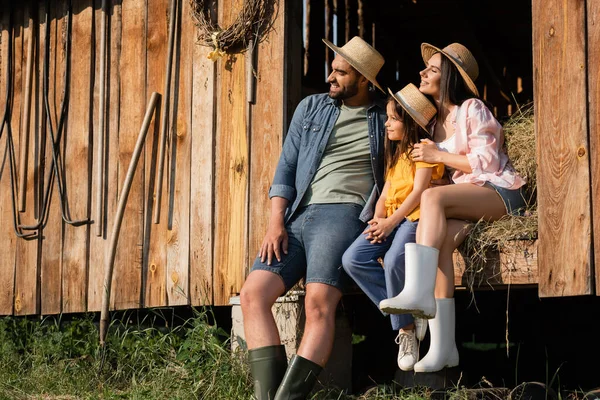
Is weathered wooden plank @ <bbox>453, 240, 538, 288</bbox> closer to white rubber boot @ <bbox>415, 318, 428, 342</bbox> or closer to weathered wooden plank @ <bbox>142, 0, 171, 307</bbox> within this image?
white rubber boot @ <bbox>415, 318, 428, 342</bbox>

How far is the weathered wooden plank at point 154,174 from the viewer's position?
5836 millimetres

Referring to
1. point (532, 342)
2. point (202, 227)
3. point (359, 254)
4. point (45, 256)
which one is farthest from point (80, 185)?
point (532, 342)

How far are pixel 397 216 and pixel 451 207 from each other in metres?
0.26

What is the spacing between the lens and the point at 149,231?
5910 mm

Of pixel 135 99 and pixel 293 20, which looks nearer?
pixel 293 20

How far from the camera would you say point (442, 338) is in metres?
4.28

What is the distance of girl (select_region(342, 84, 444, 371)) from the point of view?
4.36 meters

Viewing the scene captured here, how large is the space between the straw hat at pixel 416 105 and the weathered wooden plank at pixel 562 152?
53 centimetres

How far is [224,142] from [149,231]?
762 mm

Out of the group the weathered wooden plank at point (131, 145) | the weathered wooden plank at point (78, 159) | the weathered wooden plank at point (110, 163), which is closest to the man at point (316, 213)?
the weathered wooden plank at point (131, 145)

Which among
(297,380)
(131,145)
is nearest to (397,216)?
(297,380)

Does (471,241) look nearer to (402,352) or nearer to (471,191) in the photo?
(471,191)

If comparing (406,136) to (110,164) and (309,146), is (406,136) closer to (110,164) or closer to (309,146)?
(309,146)

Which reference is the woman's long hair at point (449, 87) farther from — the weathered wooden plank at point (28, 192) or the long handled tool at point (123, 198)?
the weathered wooden plank at point (28, 192)
